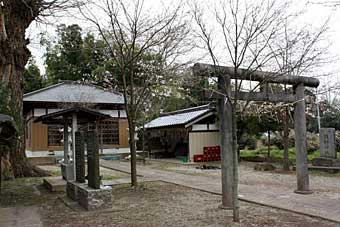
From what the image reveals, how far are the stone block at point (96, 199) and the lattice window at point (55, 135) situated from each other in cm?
1487

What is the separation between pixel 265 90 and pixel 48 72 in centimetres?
2758

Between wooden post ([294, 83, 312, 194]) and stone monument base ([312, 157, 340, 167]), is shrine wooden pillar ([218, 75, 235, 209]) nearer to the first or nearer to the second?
wooden post ([294, 83, 312, 194])

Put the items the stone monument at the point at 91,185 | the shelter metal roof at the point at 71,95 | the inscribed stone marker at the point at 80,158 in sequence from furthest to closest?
the shelter metal roof at the point at 71,95 < the inscribed stone marker at the point at 80,158 < the stone monument at the point at 91,185

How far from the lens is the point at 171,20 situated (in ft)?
31.9

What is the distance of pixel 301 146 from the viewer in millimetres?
8633

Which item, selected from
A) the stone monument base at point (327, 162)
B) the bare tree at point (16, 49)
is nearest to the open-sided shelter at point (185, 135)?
the stone monument base at point (327, 162)

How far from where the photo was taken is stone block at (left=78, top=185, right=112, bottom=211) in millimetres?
6867

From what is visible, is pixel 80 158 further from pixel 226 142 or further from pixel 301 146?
pixel 301 146

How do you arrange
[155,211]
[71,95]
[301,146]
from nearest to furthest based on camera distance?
[155,211]
[301,146]
[71,95]

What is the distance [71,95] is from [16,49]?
1031cm

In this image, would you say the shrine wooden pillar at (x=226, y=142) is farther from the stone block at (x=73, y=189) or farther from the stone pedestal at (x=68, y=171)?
the stone pedestal at (x=68, y=171)

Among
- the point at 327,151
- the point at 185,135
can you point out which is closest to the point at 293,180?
the point at 327,151

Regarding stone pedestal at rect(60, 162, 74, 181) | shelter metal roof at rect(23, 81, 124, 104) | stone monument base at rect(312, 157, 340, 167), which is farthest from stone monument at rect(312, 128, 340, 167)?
shelter metal roof at rect(23, 81, 124, 104)

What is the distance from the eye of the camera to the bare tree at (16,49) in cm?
1140
